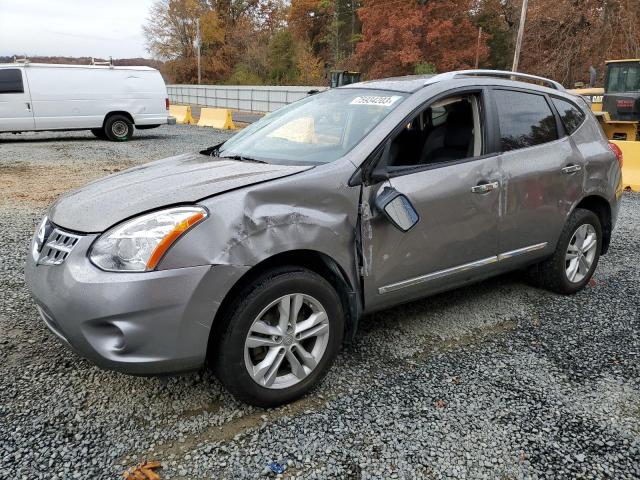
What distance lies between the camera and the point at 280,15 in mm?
59562

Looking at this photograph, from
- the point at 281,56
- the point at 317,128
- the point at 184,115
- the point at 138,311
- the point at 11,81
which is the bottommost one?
the point at 184,115

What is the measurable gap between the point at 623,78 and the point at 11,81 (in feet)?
50.5

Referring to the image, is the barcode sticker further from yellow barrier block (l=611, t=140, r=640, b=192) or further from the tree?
the tree

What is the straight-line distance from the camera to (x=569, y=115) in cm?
409

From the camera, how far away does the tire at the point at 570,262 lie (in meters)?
3.99

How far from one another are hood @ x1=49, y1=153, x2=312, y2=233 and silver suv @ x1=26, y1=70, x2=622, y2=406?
0.04ft

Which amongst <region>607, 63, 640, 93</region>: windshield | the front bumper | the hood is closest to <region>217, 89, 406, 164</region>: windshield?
the hood

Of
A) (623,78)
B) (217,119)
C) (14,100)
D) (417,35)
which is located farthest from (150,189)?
(417,35)

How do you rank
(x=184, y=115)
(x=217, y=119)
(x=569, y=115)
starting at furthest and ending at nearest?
1. (x=184, y=115)
2. (x=217, y=119)
3. (x=569, y=115)

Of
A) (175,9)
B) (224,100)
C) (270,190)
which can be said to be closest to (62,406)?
(270,190)

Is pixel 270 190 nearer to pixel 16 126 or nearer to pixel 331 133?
pixel 331 133

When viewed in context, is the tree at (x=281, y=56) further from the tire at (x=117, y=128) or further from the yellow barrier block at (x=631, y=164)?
the yellow barrier block at (x=631, y=164)

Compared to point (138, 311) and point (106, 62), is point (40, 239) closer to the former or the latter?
point (138, 311)

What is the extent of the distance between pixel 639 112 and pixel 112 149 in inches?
506
